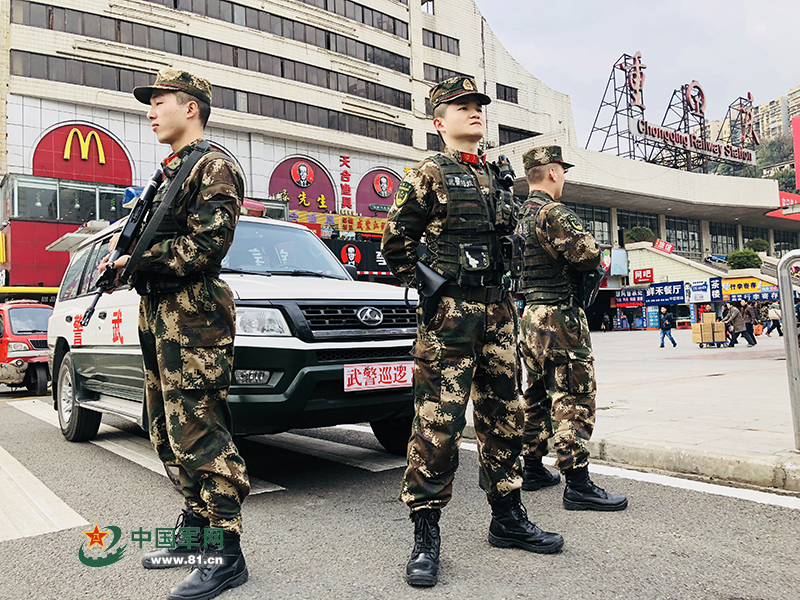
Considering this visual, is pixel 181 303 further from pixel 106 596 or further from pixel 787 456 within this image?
pixel 787 456

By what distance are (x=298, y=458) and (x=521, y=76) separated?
47750mm

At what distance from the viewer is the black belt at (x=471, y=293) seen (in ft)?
9.27

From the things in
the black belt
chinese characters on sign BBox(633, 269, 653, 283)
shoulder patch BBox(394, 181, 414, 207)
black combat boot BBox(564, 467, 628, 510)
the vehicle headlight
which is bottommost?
black combat boot BBox(564, 467, 628, 510)

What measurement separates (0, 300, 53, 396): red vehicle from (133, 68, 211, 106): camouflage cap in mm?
10552

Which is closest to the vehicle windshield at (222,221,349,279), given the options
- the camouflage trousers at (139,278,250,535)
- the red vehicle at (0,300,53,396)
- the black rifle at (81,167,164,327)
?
the black rifle at (81,167,164,327)

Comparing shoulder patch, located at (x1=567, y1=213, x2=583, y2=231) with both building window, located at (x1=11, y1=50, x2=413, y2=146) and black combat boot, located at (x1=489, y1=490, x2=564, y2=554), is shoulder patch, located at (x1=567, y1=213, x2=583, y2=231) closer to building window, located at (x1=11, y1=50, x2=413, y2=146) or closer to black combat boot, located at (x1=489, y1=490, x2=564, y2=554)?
black combat boot, located at (x1=489, y1=490, x2=564, y2=554)

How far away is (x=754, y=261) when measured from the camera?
4253 cm

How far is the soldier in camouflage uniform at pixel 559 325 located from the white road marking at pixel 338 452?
1.32 meters

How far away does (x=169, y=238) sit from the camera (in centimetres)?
276

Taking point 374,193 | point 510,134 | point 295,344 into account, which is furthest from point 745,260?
point 295,344

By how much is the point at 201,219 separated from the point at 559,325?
83.9 inches

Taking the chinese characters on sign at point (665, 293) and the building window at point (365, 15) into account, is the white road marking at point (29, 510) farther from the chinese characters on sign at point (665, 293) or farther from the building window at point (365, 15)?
the chinese characters on sign at point (665, 293)

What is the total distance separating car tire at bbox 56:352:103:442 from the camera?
239 inches

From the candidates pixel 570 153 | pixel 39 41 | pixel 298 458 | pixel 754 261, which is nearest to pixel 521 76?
pixel 570 153
